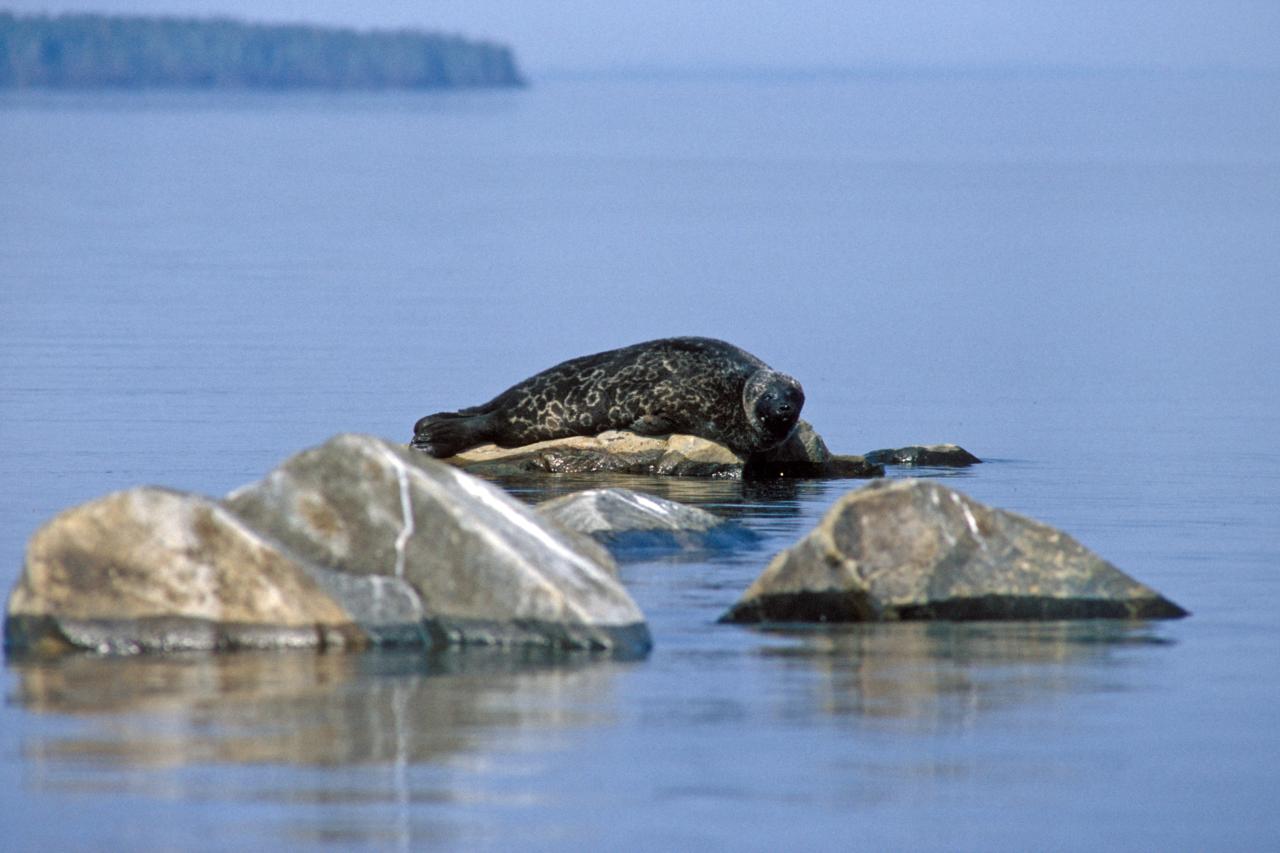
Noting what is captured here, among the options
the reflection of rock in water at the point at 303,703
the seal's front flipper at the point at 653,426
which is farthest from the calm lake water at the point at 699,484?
the seal's front flipper at the point at 653,426

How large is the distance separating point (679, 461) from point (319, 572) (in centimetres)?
649

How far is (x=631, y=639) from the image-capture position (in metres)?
9.23

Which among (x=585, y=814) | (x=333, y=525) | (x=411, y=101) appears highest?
(x=411, y=101)

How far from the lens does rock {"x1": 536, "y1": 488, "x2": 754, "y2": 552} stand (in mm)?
11883

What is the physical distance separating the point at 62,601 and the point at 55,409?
29.2 feet

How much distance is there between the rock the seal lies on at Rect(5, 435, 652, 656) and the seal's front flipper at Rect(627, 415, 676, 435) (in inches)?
253

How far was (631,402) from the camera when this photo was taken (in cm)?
1614

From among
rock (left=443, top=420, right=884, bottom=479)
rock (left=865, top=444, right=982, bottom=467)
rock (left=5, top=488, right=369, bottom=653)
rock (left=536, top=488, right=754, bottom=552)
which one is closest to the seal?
rock (left=443, top=420, right=884, bottom=479)

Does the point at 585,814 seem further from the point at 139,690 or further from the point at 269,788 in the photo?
the point at 139,690

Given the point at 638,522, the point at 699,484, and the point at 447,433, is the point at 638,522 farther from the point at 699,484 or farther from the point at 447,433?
the point at 447,433

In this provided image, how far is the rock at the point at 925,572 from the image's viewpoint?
988cm

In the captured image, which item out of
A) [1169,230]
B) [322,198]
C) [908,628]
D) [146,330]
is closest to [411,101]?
[322,198]

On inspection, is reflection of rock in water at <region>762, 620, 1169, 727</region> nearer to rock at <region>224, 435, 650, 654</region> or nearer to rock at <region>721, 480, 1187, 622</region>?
rock at <region>721, 480, 1187, 622</region>

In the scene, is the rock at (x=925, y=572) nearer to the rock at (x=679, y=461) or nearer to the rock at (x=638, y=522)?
the rock at (x=638, y=522)
